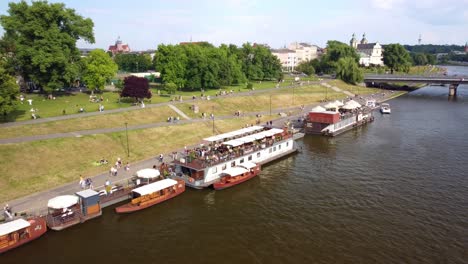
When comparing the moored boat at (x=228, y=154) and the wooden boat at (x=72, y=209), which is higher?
the moored boat at (x=228, y=154)

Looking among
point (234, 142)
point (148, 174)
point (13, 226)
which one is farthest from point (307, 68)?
point (13, 226)

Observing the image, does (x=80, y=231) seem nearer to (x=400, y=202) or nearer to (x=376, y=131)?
(x=400, y=202)

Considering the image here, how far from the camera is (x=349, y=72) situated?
156625 millimetres

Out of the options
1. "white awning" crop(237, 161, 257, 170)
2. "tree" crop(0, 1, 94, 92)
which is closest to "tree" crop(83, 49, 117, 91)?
"tree" crop(0, 1, 94, 92)

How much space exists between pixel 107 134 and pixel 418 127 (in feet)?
241

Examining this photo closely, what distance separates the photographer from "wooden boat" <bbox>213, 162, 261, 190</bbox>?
4974 cm

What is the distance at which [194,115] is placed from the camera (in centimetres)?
8219

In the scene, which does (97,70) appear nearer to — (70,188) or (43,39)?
(43,39)

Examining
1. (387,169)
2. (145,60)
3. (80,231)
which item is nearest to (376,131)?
(387,169)

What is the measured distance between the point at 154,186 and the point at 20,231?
14845mm

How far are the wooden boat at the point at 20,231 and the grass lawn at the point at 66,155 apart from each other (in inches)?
329

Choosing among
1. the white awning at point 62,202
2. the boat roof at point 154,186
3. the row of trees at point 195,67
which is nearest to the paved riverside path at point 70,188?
the white awning at point 62,202

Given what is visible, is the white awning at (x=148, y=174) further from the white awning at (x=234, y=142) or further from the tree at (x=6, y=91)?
the tree at (x=6, y=91)

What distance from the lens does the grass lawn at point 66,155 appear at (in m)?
45.5
